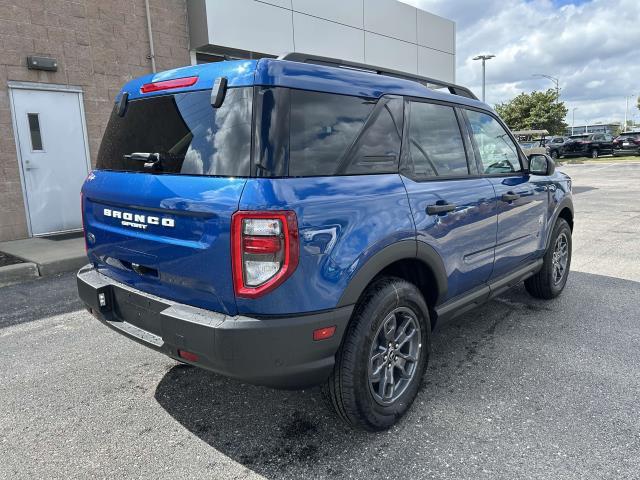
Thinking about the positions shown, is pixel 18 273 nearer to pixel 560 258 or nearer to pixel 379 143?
pixel 379 143

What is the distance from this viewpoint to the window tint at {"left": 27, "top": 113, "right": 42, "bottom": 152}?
7996 millimetres

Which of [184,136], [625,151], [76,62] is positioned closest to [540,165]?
[184,136]

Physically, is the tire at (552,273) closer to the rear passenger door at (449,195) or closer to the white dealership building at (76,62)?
the rear passenger door at (449,195)

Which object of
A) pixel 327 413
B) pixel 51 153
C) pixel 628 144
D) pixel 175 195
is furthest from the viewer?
pixel 628 144

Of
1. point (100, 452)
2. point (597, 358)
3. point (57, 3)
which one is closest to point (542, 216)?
point (597, 358)

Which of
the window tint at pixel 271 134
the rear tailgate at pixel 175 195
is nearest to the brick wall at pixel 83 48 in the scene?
the rear tailgate at pixel 175 195

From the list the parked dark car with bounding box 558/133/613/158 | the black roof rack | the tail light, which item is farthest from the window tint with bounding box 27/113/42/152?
the parked dark car with bounding box 558/133/613/158

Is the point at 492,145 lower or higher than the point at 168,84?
lower

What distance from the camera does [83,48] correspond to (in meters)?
8.42

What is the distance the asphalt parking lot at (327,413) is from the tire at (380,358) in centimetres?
15

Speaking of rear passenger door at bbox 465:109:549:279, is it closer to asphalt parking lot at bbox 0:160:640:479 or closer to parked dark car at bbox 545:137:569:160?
asphalt parking lot at bbox 0:160:640:479

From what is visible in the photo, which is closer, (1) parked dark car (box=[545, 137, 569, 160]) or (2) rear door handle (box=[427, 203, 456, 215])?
(2) rear door handle (box=[427, 203, 456, 215])

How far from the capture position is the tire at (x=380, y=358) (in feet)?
8.07

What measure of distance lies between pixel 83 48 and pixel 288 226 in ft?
26.6
